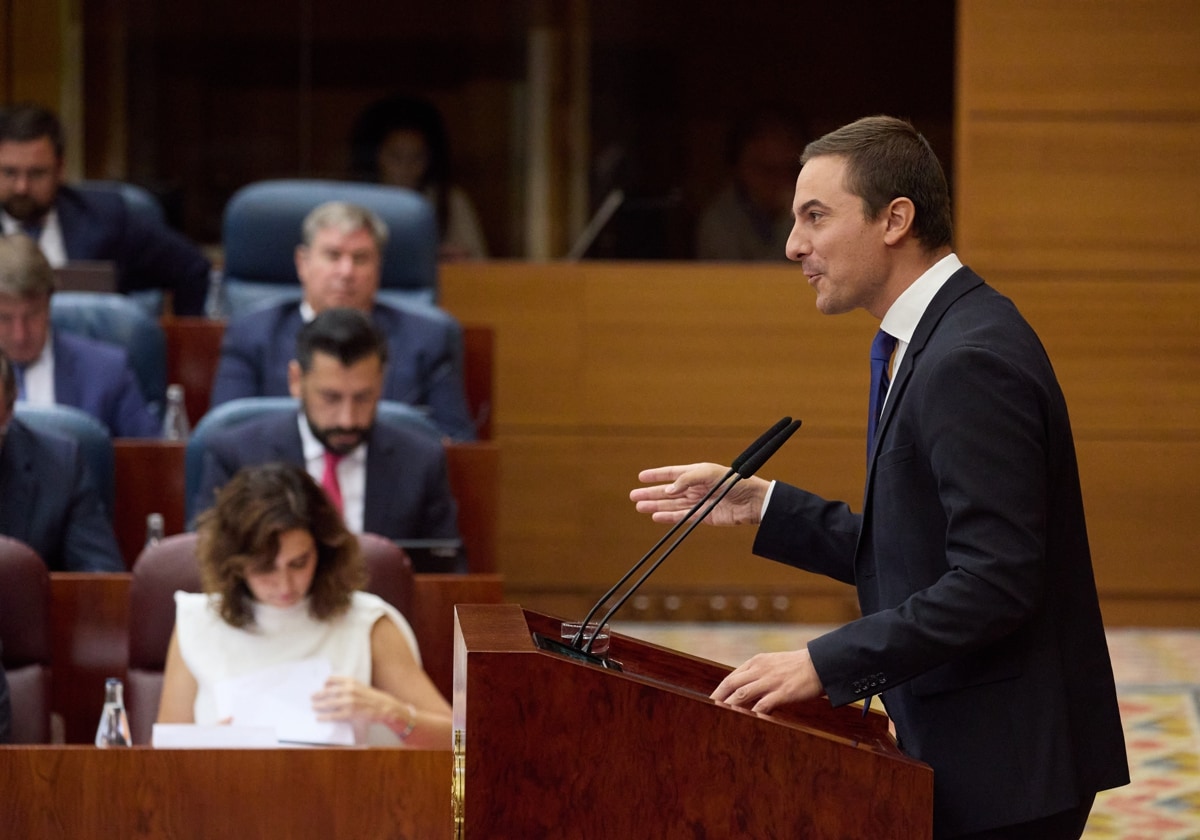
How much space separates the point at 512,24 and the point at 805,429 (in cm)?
176

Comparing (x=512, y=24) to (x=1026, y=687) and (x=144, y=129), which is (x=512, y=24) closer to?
(x=144, y=129)

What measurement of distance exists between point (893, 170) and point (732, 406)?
414 cm

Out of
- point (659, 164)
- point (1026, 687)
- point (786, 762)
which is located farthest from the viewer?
point (659, 164)

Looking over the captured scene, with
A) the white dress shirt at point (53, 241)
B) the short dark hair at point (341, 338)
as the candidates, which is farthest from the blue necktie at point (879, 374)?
the white dress shirt at point (53, 241)

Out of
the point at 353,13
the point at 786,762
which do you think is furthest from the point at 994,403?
the point at 353,13

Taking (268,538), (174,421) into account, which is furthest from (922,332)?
(174,421)

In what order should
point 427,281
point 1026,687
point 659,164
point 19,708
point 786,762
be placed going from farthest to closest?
1. point 659,164
2. point 427,281
3. point 19,708
4. point 1026,687
5. point 786,762

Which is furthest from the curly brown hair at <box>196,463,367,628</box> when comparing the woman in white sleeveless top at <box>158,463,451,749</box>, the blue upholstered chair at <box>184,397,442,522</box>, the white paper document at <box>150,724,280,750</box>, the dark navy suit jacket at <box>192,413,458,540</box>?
the blue upholstered chair at <box>184,397,442,522</box>

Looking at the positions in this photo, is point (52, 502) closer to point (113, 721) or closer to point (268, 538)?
point (268, 538)

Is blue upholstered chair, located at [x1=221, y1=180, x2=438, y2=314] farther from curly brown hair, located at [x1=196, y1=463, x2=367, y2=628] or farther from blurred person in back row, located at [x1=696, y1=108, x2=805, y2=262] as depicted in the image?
curly brown hair, located at [x1=196, y1=463, x2=367, y2=628]

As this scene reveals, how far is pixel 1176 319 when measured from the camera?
5.58m

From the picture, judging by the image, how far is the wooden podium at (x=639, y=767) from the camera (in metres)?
1.40

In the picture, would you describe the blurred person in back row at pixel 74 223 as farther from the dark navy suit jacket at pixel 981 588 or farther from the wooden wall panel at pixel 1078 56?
the dark navy suit jacket at pixel 981 588

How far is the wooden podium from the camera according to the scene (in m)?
1.40
